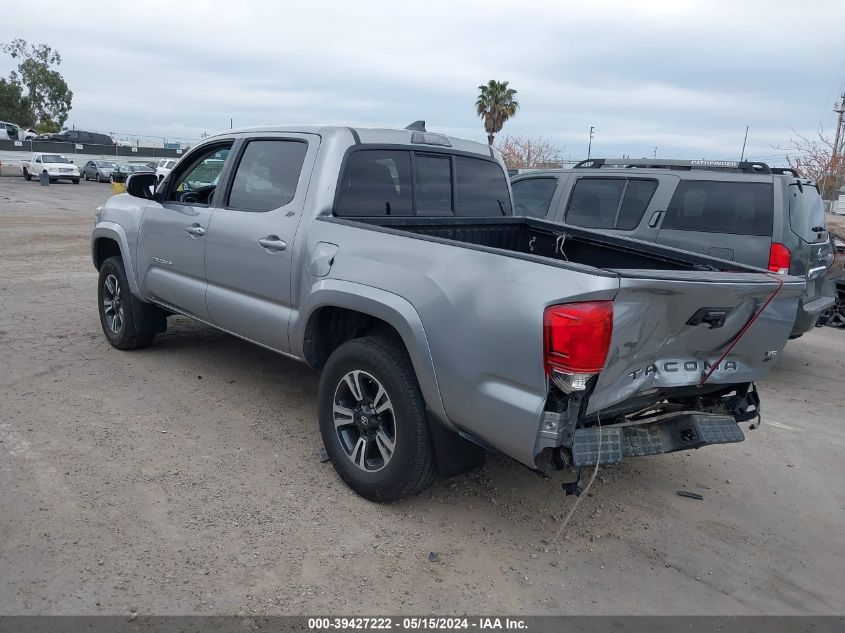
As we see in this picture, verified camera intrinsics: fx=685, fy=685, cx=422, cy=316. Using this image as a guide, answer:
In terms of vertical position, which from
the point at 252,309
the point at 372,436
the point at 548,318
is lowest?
the point at 372,436

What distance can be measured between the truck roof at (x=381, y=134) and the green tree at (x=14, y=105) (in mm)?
76306

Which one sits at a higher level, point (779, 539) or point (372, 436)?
point (372, 436)

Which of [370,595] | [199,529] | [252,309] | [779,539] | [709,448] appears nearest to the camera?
[370,595]

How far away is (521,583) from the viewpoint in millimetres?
3143

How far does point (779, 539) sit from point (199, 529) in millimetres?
3040

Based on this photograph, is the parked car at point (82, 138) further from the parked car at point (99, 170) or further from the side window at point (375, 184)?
the side window at point (375, 184)

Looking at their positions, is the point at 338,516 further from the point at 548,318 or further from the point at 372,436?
the point at 548,318

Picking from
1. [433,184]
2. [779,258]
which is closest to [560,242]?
[433,184]

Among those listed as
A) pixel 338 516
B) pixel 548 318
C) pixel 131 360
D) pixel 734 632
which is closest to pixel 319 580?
pixel 338 516

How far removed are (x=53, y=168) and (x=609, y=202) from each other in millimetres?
35745

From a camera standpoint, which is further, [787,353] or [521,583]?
[787,353]

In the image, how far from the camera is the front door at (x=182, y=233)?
195 inches

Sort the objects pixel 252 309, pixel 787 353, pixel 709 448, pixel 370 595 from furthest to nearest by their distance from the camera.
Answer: pixel 787 353
pixel 709 448
pixel 252 309
pixel 370 595

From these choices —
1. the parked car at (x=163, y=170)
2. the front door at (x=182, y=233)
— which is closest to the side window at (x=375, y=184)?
the front door at (x=182, y=233)
